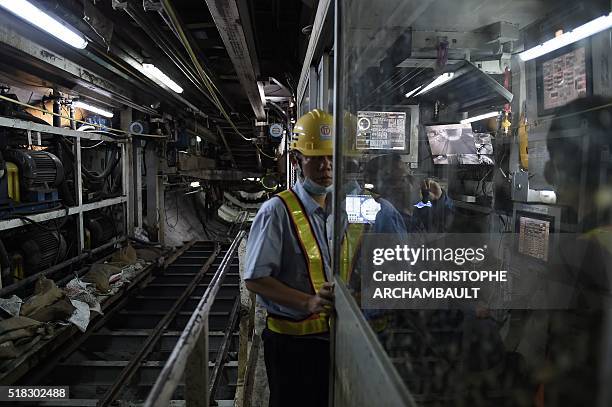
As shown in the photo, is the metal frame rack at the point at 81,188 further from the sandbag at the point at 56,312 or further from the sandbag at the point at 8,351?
the sandbag at the point at 8,351

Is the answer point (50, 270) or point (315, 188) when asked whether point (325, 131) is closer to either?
point (315, 188)

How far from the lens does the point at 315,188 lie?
1.97m

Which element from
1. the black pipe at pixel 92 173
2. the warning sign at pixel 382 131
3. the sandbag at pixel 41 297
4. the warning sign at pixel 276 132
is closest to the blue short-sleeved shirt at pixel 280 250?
the warning sign at pixel 382 131

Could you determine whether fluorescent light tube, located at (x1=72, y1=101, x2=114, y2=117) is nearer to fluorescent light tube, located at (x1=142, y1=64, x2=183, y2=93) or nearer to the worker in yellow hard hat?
fluorescent light tube, located at (x1=142, y1=64, x2=183, y2=93)

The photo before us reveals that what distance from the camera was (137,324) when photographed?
5125 millimetres

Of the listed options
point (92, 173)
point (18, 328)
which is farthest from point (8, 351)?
point (92, 173)

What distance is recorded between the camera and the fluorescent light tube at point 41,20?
3.04m

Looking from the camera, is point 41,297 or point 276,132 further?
point 276,132

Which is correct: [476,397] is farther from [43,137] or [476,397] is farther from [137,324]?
[43,137]

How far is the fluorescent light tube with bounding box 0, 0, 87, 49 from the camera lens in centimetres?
304

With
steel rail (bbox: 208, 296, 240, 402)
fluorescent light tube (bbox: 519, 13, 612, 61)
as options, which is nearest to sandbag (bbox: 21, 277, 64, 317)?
steel rail (bbox: 208, 296, 240, 402)

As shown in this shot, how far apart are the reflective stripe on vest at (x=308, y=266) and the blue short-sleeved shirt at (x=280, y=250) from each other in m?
0.02

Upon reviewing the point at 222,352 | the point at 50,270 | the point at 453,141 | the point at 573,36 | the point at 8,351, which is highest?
the point at 573,36

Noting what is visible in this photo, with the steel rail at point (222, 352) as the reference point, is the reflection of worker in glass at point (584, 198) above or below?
above
